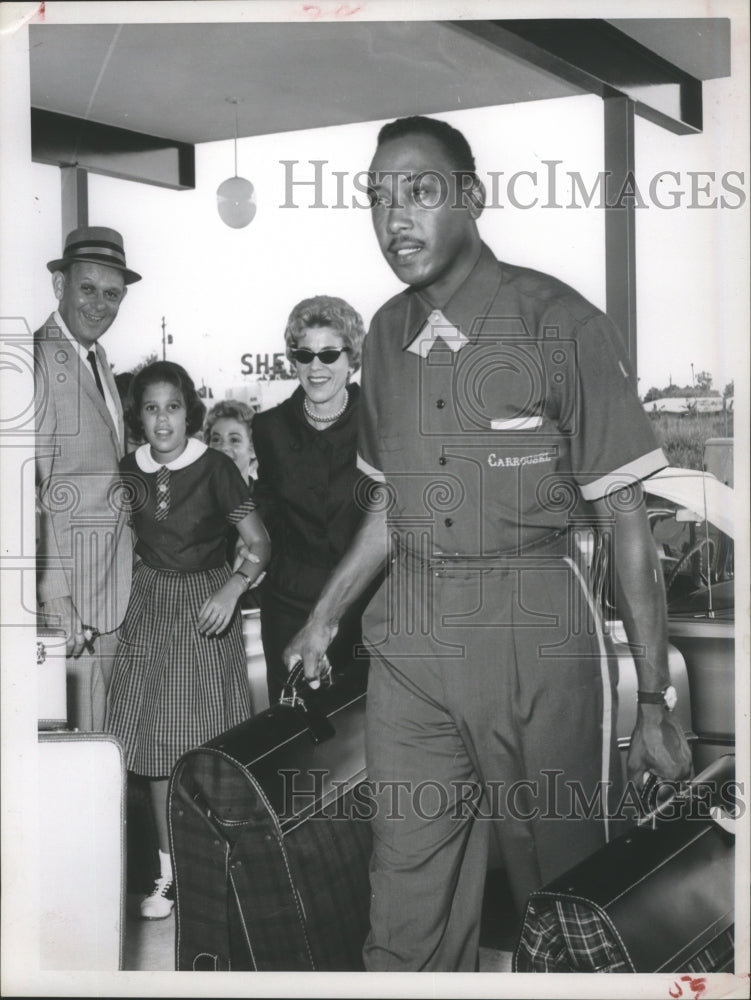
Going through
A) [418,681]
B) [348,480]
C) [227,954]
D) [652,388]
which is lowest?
[227,954]

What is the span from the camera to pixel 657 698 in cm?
267

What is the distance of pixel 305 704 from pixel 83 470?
2.61 ft

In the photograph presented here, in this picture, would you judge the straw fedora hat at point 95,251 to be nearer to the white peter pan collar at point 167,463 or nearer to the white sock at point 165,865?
the white peter pan collar at point 167,463

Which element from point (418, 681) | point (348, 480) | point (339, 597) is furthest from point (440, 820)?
point (348, 480)

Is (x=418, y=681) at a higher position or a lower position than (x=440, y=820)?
higher

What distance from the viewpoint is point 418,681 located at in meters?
2.66

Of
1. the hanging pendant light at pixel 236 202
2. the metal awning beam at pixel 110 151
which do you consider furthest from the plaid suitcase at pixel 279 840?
the metal awning beam at pixel 110 151

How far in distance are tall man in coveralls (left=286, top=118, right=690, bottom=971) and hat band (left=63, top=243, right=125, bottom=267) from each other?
65 cm

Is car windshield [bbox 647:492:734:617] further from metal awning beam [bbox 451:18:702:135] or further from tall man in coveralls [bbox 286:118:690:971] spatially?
metal awning beam [bbox 451:18:702:135]

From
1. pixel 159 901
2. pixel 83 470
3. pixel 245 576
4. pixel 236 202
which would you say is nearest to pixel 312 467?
pixel 245 576

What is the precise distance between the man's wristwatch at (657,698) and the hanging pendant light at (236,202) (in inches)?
58.7

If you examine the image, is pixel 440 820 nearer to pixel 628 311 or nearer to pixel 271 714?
pixel 271 714

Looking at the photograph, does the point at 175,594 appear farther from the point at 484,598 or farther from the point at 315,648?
the point at 484,598

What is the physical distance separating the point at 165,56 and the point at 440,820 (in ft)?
6.42
